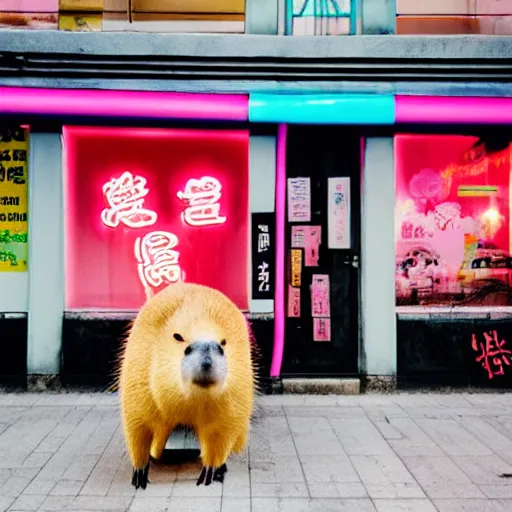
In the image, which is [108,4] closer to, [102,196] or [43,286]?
[102,196]

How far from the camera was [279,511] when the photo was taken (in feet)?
13.9

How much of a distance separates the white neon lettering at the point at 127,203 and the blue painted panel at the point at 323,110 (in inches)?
66.3

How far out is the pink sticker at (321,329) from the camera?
7.77 meters

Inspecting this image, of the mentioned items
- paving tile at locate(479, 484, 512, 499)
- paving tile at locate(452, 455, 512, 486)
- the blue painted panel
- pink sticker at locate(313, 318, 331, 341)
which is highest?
the blue painted panel

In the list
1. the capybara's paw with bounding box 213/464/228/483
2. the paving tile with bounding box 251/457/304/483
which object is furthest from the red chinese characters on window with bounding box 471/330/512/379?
the capybara's paw with bounding box 213/464/228/483

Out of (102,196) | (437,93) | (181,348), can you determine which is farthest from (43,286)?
(437,93)

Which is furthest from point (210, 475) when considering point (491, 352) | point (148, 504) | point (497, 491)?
point (491, 352)

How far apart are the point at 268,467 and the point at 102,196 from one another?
4.13 m

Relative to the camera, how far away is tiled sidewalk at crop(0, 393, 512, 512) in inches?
173

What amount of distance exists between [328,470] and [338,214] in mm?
3573

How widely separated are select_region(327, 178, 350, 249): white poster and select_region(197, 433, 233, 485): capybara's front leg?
3749 millimetres

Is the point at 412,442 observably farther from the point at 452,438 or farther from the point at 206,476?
the point at 206,476

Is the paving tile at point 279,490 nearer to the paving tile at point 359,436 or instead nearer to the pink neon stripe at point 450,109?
the paving tile at point 359,436

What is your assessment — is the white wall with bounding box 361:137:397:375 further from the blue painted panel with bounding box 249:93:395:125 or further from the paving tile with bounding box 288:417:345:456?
the paving tile with bounding box 288:417:345:456
